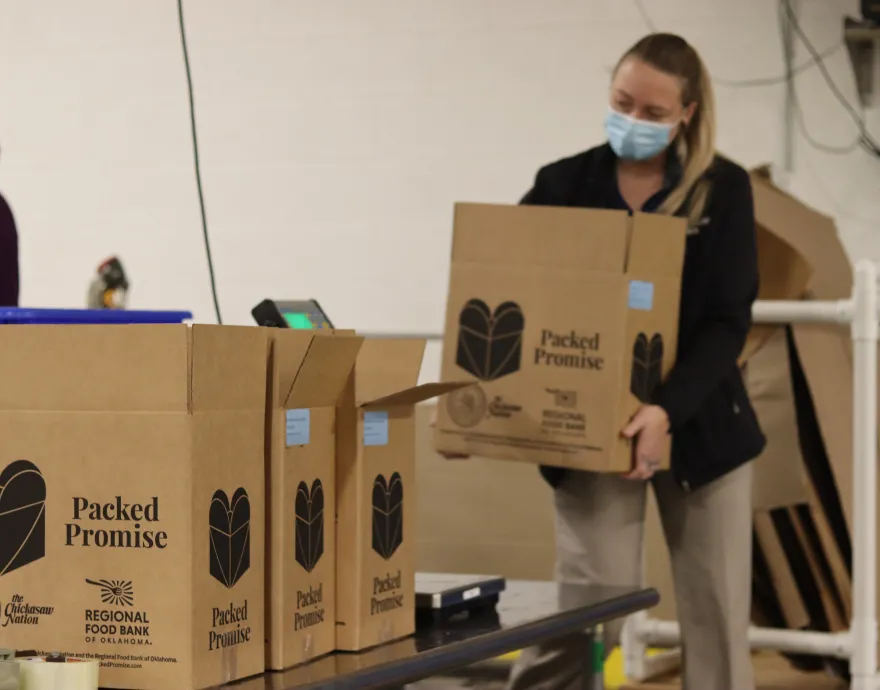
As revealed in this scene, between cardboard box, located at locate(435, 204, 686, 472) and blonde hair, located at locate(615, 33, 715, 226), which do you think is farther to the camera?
blonde hair, located at locate(615, 33, 715, 226)

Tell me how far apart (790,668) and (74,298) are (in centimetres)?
245

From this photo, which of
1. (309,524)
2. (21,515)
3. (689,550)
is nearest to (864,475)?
(689,550)

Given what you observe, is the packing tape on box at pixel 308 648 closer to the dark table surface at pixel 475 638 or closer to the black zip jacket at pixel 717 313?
the dark table surface at pixel 475 638

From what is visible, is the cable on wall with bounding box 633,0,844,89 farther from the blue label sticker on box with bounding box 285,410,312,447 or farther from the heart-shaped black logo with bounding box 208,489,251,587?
the heart-shaped black logo with bounding box 208,489,251,587

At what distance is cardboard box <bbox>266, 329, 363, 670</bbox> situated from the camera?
4.08ft

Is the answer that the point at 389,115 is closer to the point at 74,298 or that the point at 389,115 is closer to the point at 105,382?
the point at 74,298

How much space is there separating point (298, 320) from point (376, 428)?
160 mm

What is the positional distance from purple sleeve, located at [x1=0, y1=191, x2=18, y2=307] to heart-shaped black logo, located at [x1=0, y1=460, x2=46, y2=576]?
905 millimetres

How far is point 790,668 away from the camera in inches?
129

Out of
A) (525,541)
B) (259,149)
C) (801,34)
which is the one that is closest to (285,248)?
(259,149)

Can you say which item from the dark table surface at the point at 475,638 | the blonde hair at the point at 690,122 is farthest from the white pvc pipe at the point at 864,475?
the dark table surface at the point at 475,638

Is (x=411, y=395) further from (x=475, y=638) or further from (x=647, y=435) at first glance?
(x=647, y=435)

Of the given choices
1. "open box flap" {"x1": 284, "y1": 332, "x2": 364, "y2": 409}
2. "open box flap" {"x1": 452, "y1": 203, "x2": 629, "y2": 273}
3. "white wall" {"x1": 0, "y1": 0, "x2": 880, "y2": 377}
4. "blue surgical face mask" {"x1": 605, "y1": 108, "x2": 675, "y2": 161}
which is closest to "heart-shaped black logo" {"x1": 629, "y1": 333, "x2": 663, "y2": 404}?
"open box flap" {"x1": 452, "y1": 203, "x2": 629, "y2": 273}

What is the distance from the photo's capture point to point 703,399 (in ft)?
6.88
